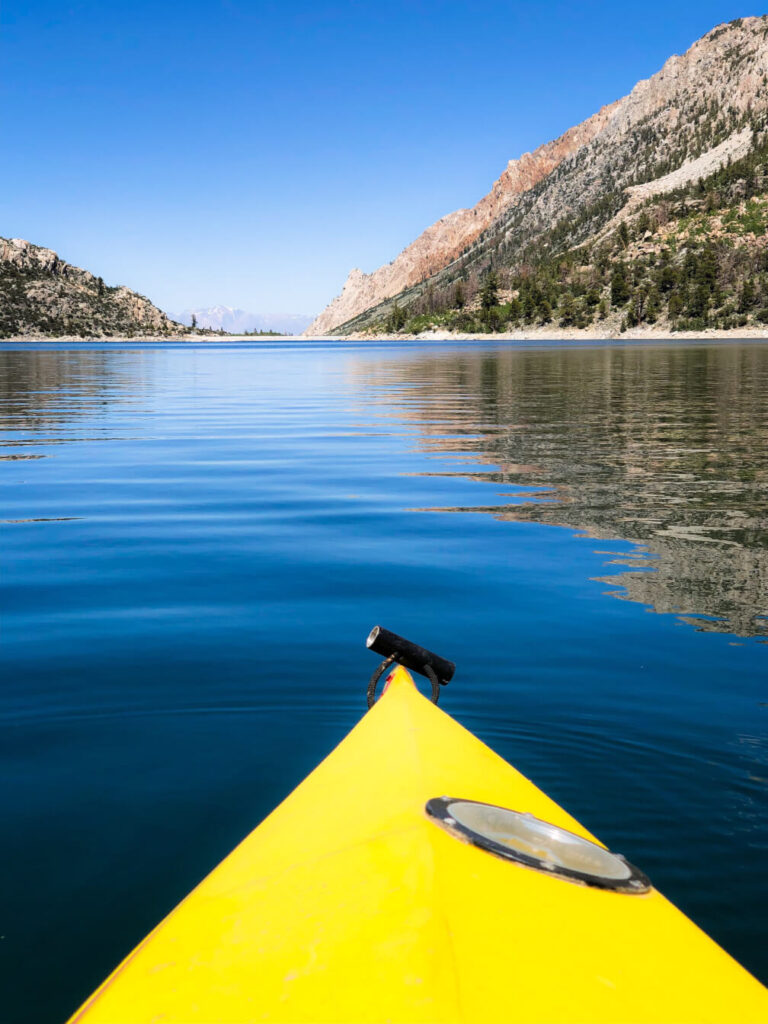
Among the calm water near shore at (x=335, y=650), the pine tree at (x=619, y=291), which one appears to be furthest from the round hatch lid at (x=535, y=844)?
the pine tree at (x=619, y=291)

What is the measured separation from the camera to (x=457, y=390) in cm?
3762

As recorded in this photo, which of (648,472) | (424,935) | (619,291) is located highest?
(619,291)

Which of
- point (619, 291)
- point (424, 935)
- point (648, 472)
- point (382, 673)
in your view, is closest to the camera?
point (424, 935)

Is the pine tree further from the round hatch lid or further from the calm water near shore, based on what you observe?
the round hatch lid

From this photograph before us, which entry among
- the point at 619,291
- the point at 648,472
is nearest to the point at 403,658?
the point at 648,472

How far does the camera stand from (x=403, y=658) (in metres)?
4.86

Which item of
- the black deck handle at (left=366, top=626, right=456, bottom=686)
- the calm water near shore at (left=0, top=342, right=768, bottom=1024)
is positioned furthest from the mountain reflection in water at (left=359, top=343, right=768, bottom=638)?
the black deck handle at (left=366, top=626, right=456, bottom=686)

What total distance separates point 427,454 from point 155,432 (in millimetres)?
8525

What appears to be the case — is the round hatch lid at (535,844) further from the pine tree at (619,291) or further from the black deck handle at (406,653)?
the pine tree at (619,291)

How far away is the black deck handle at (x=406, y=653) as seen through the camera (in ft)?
15.3

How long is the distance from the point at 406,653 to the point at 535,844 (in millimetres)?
2159

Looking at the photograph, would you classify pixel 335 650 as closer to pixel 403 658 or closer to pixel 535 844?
pixel 403 658

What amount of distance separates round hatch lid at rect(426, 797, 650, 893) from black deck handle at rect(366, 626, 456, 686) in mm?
1830

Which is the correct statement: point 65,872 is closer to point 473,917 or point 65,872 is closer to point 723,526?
point 473,917
